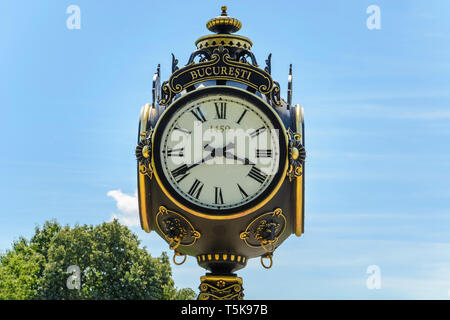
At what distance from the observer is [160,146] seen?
42.2 feet

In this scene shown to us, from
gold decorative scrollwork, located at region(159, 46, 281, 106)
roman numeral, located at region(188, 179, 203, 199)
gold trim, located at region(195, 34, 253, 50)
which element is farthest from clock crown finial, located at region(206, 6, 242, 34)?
roman numeral, located at region(188, 179, 203, 199)

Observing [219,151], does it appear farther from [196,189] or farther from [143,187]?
[143,187]

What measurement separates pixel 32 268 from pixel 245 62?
2562 centimetres

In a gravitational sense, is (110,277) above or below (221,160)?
above

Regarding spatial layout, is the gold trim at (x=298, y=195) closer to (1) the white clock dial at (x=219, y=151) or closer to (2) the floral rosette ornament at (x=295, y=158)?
(2) the floral rosette ornament at (x=295, y=158)

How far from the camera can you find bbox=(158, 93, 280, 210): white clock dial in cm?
1280

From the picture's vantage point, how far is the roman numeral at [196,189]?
12852 mm

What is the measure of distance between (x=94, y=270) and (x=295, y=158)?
23501mm

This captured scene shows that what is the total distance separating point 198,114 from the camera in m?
12.9

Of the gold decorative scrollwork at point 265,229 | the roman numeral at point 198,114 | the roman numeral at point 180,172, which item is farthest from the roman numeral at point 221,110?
the gold decorative scrollwork at point 265,229
